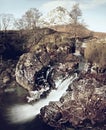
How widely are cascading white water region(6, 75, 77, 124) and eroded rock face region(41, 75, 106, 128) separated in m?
2.65

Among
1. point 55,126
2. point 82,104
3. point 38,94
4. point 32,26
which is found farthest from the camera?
point 32,26

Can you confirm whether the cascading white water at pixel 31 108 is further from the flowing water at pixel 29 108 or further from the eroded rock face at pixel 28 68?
the eroded rock face at pixel 28 68

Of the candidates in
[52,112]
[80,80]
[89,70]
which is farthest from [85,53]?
[52,112]

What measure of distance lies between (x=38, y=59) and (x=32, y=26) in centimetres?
1843

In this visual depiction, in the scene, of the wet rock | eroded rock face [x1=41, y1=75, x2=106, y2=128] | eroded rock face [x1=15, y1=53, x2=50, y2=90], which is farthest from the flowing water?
the wet rock

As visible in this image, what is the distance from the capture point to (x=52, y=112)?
61.2 m

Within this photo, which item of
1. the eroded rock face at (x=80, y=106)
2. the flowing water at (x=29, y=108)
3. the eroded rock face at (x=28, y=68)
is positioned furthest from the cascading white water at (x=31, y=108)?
the eroded rock face at (x=28, y=68)

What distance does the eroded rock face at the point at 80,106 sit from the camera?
197ft

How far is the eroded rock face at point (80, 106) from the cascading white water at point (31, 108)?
265cm

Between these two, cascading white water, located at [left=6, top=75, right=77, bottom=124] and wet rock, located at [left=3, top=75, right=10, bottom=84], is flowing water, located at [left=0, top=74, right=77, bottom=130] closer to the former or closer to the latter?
cascading white water, located at [left=6, top=75, right=77, bottom=124]

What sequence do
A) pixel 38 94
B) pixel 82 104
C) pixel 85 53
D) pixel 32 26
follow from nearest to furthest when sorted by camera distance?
pixel 82 104 < pixel 38 94 < pixel 85 53 < pixel 32 26

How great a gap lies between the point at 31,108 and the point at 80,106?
9.08 m

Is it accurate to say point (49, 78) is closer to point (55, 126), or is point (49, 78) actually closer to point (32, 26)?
point (55, 126)

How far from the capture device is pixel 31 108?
65.2 meters
